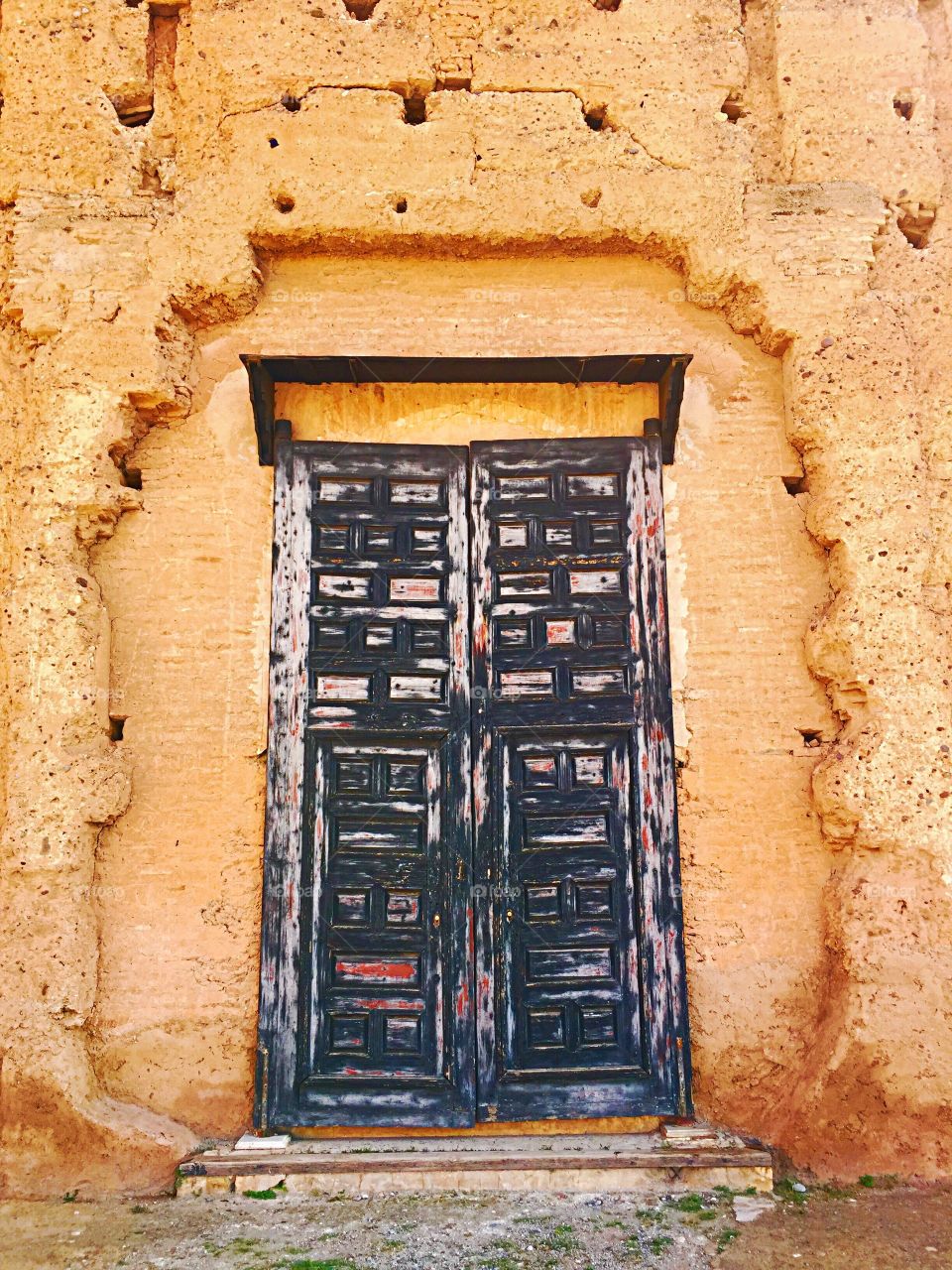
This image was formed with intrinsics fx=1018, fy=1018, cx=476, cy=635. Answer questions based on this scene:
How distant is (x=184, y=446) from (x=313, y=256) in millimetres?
1049

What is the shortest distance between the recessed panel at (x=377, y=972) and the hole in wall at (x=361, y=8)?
4.20m

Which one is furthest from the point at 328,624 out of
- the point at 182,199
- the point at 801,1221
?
the point at 801,1221

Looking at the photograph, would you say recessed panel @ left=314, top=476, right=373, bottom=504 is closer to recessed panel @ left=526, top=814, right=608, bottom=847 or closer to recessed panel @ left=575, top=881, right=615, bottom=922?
recessed panel @ left=526, top=814, right=608, bottom=847

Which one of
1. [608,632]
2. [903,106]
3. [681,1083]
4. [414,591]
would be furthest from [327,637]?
[903,106]

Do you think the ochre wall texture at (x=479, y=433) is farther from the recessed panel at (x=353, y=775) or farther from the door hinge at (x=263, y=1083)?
the recessed panel at (x=353, y=775)

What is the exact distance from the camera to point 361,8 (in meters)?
4.73

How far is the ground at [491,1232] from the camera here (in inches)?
129

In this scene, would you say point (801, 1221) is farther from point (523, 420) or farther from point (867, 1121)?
point (523, 420)

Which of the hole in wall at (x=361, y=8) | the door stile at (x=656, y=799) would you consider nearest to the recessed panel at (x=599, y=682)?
the door stile at (x=656, y=799)

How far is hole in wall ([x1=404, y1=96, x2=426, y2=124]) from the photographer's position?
465 centimetres

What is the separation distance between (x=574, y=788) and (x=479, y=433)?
1624 millimetres

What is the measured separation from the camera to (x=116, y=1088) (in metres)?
3.96

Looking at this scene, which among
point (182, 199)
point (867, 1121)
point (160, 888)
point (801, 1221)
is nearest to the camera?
point (801, 1221)

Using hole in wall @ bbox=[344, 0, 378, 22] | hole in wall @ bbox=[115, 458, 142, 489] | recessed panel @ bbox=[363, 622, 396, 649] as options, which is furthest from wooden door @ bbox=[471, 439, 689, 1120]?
hole in wall @ bbox=[344, 0, 378, 22]
